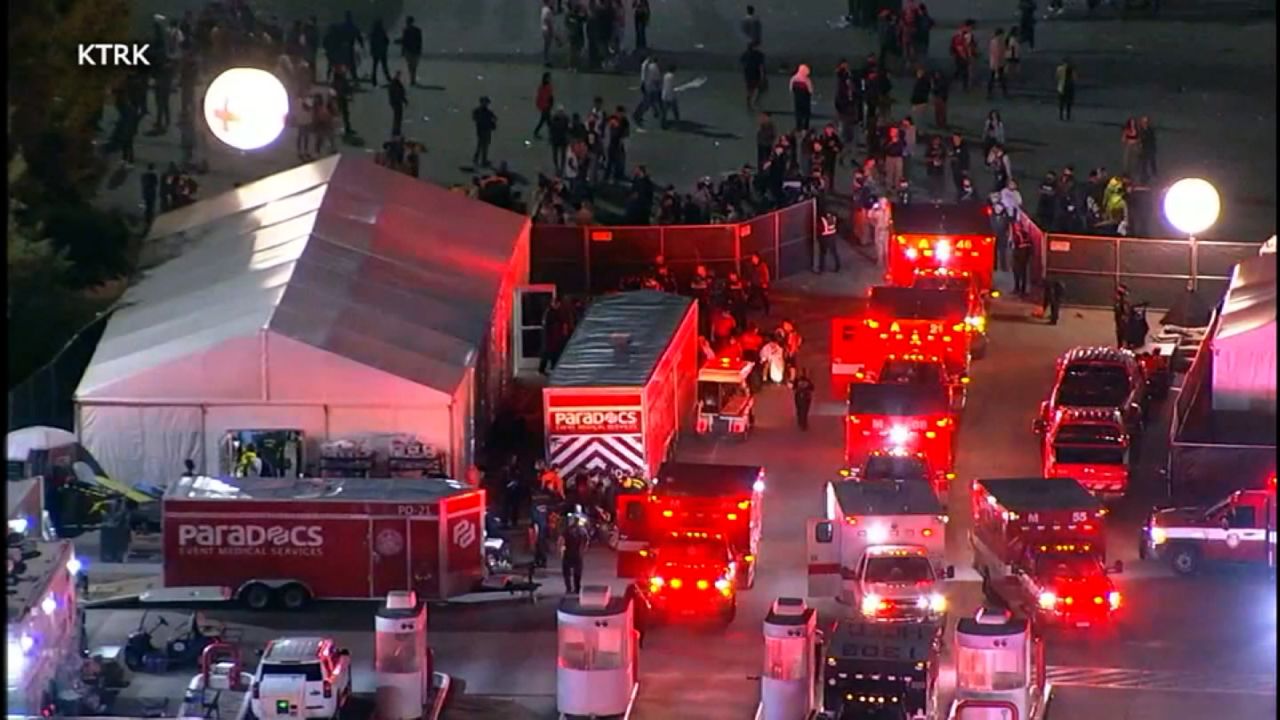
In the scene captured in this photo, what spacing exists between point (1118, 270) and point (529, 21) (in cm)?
2225

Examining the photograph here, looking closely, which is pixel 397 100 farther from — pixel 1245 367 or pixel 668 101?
pixel 1245 367

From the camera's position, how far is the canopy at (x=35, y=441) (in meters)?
36.7

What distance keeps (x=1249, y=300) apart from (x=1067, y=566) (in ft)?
34.5

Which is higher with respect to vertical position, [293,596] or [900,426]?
[900,426]

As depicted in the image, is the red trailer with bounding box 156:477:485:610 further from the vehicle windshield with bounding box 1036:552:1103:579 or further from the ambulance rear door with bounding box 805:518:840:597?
the vehicle windshield with bounding box 1036:552:1103:579

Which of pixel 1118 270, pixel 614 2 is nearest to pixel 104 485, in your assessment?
pixel 1118 270

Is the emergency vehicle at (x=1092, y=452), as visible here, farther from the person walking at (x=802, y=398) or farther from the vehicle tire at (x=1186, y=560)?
the person walking at (x=802, y=398)

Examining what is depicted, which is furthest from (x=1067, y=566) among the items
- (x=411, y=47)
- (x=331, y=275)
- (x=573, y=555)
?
(x=411, y=47)

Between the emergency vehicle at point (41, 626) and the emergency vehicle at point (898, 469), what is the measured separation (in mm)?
11848

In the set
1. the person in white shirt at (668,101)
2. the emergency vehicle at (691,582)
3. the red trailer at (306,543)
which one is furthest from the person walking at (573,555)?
the person in white shirt at (668,101)

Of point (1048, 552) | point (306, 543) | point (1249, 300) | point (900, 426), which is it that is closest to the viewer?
point (1048, 552)

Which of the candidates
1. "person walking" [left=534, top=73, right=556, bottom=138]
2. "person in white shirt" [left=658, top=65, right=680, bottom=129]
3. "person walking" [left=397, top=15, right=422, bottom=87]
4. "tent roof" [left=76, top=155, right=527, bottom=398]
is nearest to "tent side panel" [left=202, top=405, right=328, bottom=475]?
"tent roof" [left=76, top=155, right=527, bottom=398]

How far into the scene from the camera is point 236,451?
1443 inches

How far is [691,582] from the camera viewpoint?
32.8m
